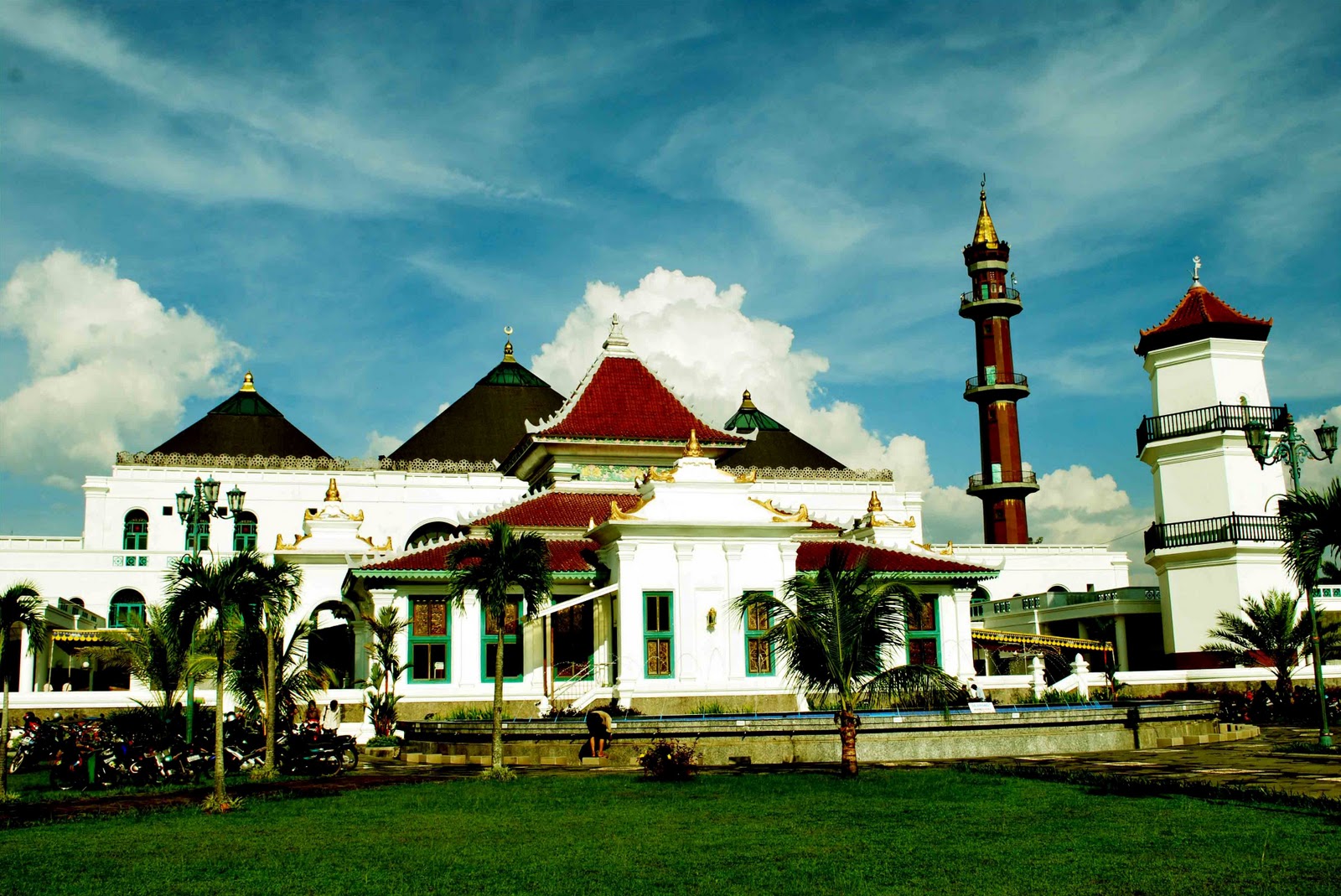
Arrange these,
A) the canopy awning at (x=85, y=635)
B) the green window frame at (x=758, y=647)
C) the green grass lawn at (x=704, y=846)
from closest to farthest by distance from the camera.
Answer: the green grass lawn at (x=704, y=846), the green window frame at (x=758, y=647), the canopy awning at (x=85, y=635)

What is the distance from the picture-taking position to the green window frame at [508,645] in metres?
28.5

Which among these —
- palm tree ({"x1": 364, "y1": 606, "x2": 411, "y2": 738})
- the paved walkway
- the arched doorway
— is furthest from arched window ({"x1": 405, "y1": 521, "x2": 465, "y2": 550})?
the paved walkway

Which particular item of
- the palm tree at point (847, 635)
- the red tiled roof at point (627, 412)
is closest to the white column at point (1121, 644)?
the red tiled roof at point (627, 412)

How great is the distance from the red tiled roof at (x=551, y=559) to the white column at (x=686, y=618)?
2360mm

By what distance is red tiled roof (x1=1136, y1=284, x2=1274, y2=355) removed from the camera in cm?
3916

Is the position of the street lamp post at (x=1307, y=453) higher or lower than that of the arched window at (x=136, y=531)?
lower

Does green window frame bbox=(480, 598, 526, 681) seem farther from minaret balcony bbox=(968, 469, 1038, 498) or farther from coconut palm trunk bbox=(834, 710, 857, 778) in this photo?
minaret balcony bbox=(968, 469, 1038, 498)

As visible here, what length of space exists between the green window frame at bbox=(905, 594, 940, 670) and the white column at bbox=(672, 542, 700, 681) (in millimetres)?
6041

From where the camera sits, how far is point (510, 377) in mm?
64812

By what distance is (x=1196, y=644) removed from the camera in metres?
38.0

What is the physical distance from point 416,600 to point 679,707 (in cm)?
662

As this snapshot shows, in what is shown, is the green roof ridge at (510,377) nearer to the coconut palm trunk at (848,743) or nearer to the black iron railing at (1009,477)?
the black iron railing at (1009,477)

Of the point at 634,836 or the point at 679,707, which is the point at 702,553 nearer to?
the point at 679,707

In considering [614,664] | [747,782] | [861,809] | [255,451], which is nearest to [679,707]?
[614,664]
